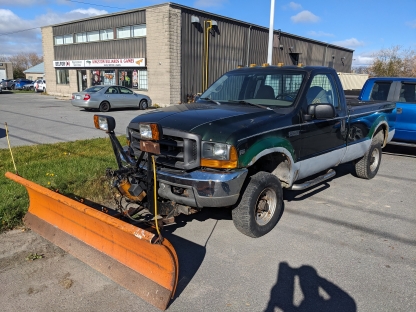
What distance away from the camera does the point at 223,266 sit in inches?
145

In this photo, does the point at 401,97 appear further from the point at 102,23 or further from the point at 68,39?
the point at 68,39

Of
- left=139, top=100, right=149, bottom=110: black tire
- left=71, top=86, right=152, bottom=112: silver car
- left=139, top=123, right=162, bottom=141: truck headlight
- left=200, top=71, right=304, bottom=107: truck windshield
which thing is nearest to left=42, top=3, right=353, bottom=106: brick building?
left=139, top=100, right=149, bottom=110: black tire

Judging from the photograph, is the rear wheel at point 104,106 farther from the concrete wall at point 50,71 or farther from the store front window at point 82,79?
the concrete wall at point 50,71

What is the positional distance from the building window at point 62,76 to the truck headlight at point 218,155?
3108 centimetres

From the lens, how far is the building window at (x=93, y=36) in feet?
88.0

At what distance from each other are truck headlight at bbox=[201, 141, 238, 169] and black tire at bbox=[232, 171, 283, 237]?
0.49 m

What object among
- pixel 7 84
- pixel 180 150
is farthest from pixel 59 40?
pixel 180 150

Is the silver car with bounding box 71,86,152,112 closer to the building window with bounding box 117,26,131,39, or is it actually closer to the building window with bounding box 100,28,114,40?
the building window with bounding box 117,26,131,39

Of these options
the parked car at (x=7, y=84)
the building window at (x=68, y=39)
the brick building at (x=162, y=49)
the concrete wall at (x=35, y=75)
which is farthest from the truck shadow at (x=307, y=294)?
the concrete wall at (x=35, y=75)

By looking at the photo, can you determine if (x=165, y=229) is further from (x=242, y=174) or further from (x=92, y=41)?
(x=92, y=41)

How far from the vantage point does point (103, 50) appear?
2645 cm

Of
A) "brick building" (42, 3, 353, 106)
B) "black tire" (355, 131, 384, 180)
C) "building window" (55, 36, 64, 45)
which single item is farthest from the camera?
"building window" (55, 36, 64, 45)

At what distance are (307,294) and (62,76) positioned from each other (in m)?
33.5

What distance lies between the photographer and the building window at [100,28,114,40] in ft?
83.8
